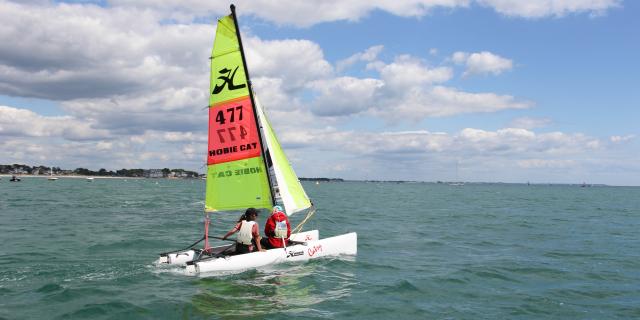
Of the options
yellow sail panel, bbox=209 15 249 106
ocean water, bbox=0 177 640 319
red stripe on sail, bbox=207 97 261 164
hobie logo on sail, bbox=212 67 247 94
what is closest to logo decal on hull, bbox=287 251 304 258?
ocean water, bbox=0 177 640 319

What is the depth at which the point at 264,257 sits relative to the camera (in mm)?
14438

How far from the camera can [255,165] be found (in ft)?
50.2

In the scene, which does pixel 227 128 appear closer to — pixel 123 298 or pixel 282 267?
pixel 282 267

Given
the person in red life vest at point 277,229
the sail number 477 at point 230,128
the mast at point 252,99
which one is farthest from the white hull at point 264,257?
the sail number 477 at point 230,128

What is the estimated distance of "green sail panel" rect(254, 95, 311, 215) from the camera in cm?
1609

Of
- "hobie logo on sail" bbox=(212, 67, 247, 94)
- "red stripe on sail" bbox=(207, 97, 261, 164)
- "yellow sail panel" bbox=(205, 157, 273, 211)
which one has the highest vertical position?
"hobie logo on sail" bbox=(212, 67, 247, 94)

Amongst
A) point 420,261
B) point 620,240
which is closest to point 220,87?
point 420,261

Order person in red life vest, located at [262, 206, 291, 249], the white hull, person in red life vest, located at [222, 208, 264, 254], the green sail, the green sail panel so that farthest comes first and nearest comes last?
the green sail panel
person in red life vest, located at [262, 206, 291, 249]
the green sail
person in red life vest, located at [222, 208, 264, 254]
the white hull

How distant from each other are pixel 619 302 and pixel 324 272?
26.1 ft

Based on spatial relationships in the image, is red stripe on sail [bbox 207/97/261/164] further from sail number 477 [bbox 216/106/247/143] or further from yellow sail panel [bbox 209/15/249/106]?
yellow sail panel [bbox 209/15/249/106]

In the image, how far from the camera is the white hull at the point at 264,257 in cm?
1354

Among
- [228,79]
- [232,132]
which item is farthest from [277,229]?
[228,79]

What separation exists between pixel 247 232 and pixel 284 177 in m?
2.76

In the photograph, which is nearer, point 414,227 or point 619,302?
point 619,302
